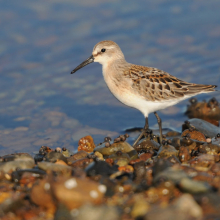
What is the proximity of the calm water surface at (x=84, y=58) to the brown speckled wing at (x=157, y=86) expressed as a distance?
2056 millimetres

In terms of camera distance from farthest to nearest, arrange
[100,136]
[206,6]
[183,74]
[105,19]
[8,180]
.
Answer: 1. [206,6]
2. [105,19]
3. [183,74]
4. [100,136]
5. [8,180]

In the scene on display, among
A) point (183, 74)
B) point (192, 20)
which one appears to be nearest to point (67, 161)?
point (183, 74)

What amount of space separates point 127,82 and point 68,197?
13.0 ft

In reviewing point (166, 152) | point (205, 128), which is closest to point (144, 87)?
point (166, 152)

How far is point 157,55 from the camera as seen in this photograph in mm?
12195

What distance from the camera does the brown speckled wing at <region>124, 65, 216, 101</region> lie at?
7785 mm

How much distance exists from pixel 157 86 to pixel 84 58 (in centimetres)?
438

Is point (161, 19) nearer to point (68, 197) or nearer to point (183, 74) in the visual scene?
point (183, 74)

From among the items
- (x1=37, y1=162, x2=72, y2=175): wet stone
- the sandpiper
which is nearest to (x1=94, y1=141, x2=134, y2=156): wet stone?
the sandpiper

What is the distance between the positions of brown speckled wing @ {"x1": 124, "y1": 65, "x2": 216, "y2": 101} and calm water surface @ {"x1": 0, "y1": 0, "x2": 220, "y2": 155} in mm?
2056

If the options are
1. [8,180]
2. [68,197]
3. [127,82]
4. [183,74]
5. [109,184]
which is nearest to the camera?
[68,197]

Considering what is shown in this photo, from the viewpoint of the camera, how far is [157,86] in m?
7.87

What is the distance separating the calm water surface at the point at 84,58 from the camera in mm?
9828

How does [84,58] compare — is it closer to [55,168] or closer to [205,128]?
[205,128]
